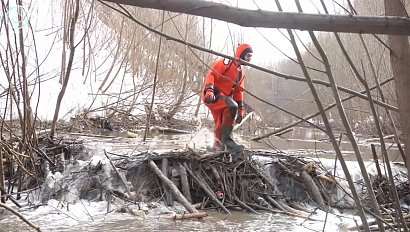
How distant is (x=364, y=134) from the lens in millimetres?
15117

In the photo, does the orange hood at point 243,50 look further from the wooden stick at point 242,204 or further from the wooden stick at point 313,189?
the wooden stick at point 242,204

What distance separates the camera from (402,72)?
3.75 ft

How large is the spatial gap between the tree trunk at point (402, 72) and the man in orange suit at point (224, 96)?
497 cm

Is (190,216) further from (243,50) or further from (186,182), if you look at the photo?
(243,50)

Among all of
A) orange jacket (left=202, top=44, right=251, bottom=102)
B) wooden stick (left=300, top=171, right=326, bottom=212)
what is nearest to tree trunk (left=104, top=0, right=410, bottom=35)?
wooden stick (left=300, top=171, right=326, bottom=212)

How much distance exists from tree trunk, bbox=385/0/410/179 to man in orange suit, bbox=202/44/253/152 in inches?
196

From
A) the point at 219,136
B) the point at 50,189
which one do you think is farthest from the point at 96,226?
the point at 219,136

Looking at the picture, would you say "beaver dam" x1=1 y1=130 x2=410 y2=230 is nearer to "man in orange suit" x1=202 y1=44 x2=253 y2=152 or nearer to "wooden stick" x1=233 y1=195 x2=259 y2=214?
"wooden stick" x1=233 y1=195 x2=259 y2=214

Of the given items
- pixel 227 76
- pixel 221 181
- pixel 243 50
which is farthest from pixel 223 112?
pixel 221 181

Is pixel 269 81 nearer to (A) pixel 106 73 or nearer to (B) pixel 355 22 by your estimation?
(A) pixel 106 73

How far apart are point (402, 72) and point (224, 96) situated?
5.37 meters

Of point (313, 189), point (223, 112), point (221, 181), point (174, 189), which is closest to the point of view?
point (174, 189)

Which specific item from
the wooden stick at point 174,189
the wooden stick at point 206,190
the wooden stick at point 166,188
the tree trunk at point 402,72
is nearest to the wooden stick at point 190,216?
the wooden stick at point 174,189

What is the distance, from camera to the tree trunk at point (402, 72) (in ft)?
3.73
